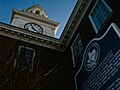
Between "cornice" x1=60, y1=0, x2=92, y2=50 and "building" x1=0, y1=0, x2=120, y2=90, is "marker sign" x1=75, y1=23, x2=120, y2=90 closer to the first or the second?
"building" x1=0, y1=0, x2=120, y2=90

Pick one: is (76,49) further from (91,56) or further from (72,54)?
(91,56)

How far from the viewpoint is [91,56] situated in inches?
430

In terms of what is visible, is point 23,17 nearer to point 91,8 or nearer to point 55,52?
point 55,52

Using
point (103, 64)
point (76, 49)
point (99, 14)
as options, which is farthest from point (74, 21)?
point (103, 64)

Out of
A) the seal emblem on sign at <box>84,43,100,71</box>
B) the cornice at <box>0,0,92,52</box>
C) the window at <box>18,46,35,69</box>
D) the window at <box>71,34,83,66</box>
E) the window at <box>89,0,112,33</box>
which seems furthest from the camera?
the window at <box>18,46,35,69</box>

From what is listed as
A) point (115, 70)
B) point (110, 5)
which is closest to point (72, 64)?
point (110, 5)

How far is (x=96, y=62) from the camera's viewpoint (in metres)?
10.1

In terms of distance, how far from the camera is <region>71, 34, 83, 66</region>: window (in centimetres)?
1348

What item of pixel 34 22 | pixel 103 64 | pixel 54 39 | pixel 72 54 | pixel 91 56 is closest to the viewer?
pixel 103 64

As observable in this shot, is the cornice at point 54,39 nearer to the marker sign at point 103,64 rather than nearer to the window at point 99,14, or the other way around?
the window at point 99,14

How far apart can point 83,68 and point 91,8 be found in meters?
3.78

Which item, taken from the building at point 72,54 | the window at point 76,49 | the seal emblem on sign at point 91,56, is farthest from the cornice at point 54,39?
the seal emblem on sign at point 91,56

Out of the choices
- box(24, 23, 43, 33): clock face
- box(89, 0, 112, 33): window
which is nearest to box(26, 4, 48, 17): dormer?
box(24, 23, 43, 33): clock face

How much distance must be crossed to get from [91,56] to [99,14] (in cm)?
260
